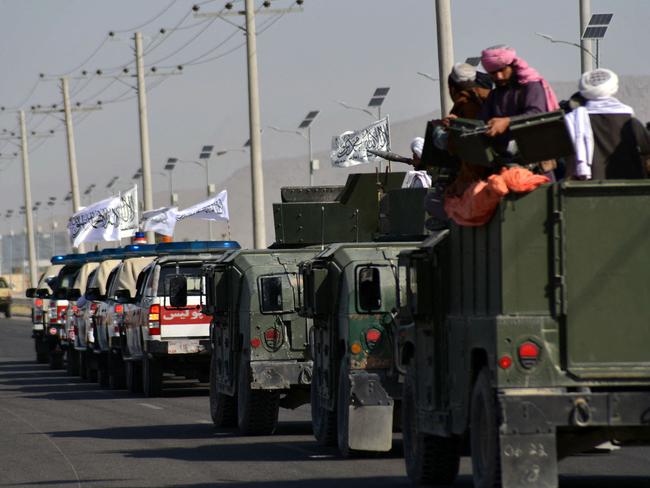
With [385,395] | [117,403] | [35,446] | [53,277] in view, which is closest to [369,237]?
[117,403]

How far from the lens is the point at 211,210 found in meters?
45.3

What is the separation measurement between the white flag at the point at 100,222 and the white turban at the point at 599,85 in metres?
41.9

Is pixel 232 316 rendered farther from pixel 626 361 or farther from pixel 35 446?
pixel 626 361

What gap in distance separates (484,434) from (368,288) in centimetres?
502

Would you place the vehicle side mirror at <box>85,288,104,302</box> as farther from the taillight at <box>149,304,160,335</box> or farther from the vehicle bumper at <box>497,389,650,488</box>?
the vehicle bumper at <box>497,389,650,488</box>

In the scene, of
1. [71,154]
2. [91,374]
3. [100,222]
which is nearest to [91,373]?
[91,374]

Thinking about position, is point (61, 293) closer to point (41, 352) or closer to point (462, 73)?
point (41, 352)

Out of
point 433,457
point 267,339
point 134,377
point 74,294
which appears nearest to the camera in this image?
point 433,457

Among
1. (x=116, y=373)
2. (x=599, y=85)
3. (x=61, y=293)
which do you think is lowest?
(x=116, y=373)

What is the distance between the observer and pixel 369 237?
25562 millimetres

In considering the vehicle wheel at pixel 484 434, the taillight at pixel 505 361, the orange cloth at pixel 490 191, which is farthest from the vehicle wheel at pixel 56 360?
the taillight at pixel 505 361

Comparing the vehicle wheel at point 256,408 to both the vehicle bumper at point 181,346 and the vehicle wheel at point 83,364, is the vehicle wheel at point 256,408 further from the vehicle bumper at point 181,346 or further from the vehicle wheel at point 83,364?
the vehicle wheel at point 83,364

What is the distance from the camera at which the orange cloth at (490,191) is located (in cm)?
1157

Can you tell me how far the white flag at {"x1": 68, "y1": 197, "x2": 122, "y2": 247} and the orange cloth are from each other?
4225cm
